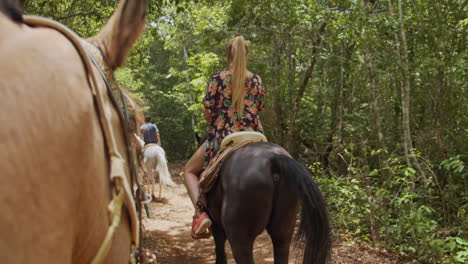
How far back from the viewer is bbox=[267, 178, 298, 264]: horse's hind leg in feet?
12.0

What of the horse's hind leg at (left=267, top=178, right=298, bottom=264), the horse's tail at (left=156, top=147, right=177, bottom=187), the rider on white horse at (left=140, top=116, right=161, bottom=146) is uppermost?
the horse's hind leg at (left=267, top=178, right=298, bottom=264)

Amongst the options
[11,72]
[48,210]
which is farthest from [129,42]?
[48,210]

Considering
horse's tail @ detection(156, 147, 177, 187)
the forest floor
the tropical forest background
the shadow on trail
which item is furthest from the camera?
horse's tail @ detection(156, 147, 177, 187)

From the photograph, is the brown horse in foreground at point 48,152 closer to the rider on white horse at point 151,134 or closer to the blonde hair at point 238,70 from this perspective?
the blonde hair at point 238,70

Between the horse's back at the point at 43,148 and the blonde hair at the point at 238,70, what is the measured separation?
333 centimetres

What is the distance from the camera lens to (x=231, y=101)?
14.2 feet

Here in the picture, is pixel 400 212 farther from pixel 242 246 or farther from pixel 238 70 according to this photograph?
pixel 238 70

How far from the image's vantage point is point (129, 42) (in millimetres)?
1155

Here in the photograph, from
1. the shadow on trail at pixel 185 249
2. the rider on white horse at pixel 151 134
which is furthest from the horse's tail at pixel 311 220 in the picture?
the rider on white horse at pixel 151 134

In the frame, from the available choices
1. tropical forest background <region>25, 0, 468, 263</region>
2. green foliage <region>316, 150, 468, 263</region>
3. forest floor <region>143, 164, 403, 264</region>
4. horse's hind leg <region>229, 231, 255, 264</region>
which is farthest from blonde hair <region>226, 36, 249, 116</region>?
green foliage <region>316, 150, 468, 263</region>

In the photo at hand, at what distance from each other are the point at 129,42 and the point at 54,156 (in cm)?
47

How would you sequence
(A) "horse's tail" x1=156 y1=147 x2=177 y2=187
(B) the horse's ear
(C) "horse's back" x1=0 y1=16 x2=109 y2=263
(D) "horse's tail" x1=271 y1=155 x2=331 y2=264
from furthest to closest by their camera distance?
(A) "horse's tail" x1=156 y1=147 x2=177 y2=187 < (D) "horse's tail" x1=271 y1=155 x2=331 y2=264 < (B) the horse's ear < (C) "horse's back" x1=0 y1=16 x2=109 y2=263

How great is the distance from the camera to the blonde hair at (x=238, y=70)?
418 centimetres

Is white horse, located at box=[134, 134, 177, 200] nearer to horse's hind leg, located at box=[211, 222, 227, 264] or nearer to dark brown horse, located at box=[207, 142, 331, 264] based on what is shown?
horse's hind leg, located at box=[211, 222, 227, 264]
